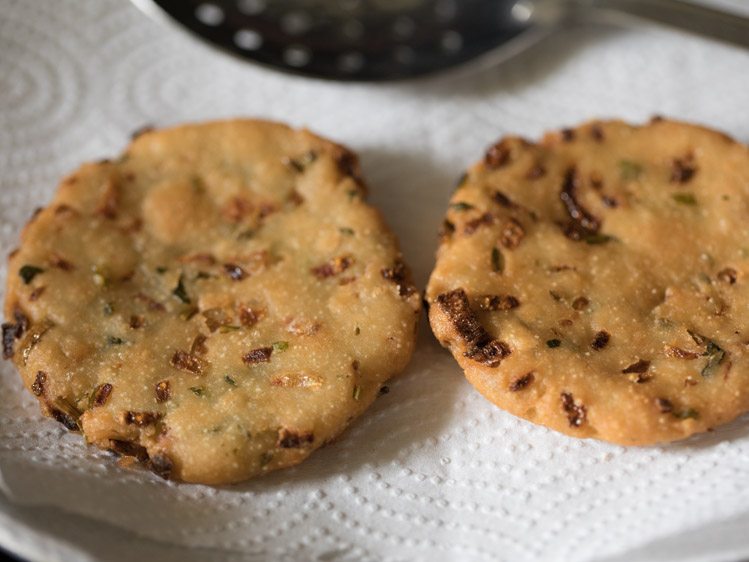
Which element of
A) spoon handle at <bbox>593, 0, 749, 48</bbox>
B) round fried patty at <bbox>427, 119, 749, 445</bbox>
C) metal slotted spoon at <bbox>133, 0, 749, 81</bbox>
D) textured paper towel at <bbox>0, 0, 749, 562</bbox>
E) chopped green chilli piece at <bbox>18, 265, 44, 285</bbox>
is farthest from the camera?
metal slotted spoon at <bbox>133, 0, 749, 81</bbox>

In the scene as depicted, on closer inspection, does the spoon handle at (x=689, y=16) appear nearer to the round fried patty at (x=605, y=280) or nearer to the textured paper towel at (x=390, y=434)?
the textured paper towel at (x=390, y=434)

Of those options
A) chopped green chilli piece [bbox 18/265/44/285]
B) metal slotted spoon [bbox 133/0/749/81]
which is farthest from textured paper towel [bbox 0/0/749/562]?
chopped green chilli piece [bbox 18/265/44/285]

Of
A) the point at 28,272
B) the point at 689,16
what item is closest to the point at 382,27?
the point at 689,16

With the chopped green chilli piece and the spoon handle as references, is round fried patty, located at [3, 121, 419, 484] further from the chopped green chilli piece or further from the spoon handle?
the spoon handle

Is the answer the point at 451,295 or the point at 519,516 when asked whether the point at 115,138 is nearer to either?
the point at 451,295

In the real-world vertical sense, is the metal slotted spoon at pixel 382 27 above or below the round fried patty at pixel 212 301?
above

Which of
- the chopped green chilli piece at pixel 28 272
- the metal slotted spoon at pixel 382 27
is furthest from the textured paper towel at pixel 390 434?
the chopped green chilli piece at pixel 28 272

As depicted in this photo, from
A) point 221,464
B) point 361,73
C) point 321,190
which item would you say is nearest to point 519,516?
point 221,464
